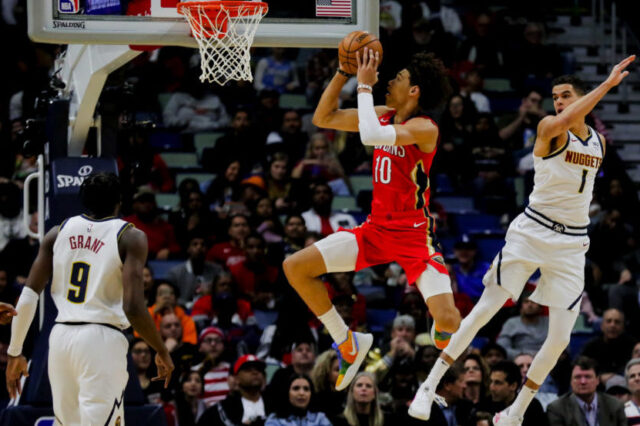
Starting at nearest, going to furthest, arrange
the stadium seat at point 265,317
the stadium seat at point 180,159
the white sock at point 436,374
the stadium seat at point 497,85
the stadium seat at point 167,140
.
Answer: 1. the white sock at point 436,374
2. the stadium seat at point 265,317
3. the stadium seat at point 180,159
4. the stadium seat at point 167,140
5. the stadium seat at point 497,85

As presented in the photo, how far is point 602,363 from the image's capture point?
12.8 meters

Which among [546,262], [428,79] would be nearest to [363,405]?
[546,262]

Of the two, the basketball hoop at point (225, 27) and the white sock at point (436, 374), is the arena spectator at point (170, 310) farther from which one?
the basketball hoop at point (225, 27)

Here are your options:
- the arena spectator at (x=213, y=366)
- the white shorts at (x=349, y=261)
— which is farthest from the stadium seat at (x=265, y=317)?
the white shorts at (x=349, y=261)

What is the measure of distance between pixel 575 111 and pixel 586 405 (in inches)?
167

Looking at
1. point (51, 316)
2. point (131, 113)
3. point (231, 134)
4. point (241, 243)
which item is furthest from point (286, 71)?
point (51, 316)

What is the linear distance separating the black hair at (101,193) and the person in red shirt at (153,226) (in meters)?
5.60

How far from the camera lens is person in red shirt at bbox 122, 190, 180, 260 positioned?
45.5ft

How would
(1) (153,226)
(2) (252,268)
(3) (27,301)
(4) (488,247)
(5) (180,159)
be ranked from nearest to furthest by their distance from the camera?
(3) (27,301)
(2) (252,268)
(1) (153,226)
(4) (488,247)
(5) (180,159)

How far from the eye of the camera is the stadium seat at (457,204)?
1557 centimetres

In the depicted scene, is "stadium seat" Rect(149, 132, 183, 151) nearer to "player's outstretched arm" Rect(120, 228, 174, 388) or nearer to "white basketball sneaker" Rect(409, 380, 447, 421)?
"player's outstretched arm" Rect(120, 228, 174, 388)

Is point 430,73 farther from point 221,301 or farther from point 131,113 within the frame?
point 221,301

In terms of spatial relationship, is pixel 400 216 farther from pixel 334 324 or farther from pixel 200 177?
pixel 200 177

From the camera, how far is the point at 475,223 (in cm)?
1535
